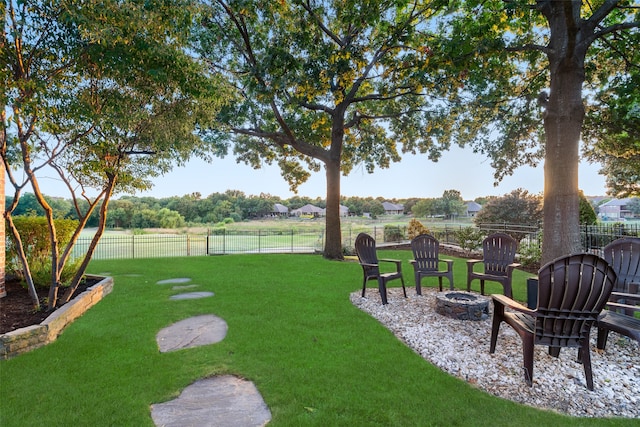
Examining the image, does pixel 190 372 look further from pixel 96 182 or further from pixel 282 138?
pixel 282 138

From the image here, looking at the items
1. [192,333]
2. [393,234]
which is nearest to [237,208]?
[393,234]

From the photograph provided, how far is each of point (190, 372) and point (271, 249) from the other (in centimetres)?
1187

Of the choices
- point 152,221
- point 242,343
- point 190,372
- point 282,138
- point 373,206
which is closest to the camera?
point 190,372

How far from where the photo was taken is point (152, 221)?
69.7 feet

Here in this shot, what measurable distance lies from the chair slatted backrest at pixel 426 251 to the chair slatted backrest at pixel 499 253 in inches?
33.3

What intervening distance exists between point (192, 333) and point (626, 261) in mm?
5724

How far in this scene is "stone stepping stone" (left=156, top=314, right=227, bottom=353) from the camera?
361 cm

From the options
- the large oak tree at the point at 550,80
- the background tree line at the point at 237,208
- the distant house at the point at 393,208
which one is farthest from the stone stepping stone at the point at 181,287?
the distant house at the point at 393,208

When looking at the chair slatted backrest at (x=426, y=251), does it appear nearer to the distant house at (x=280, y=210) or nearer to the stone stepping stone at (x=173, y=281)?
the stone stepping stone at (x=173, y=281)

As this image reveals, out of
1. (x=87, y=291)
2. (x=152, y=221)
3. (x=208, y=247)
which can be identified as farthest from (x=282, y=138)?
(x=152, y=221)

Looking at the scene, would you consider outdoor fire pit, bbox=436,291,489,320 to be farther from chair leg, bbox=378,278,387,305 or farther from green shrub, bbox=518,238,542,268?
green shrub, bbox=518,238,542,268

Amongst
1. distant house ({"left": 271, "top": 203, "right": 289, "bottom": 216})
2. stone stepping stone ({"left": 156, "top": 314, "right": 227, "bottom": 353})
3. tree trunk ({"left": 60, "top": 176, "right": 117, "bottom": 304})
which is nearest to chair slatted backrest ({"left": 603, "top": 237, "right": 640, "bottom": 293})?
stone stepping stone ({"left": 156, "top": 314, "right": 227, "bottom": 353})

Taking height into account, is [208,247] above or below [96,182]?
below

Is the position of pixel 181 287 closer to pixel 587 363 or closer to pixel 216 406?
pixel 216 406
